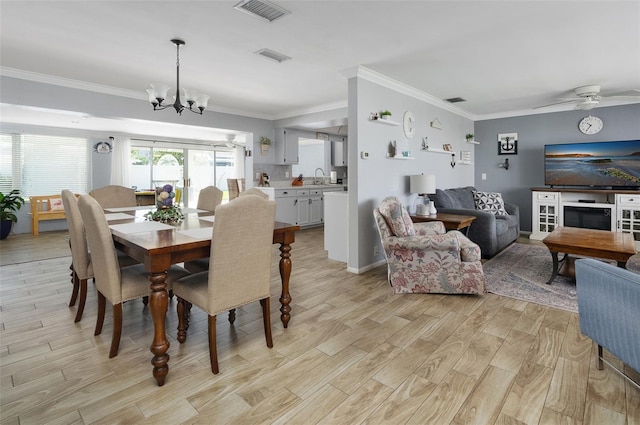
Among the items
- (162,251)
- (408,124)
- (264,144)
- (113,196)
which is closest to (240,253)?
(162,251)

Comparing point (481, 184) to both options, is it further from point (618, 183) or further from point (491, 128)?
point (618, 183)

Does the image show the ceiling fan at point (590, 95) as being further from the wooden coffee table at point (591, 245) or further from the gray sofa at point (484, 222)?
the wooden coffee table at point (591, 245)

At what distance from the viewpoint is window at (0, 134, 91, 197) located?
707cm

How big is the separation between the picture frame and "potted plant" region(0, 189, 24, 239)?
9447mm

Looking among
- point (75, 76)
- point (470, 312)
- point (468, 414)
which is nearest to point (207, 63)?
point (75, 76)

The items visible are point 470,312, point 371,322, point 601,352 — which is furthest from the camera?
point 470,312

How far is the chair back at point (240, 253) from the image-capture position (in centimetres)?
192

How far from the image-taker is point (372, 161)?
13.5ft

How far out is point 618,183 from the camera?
17.3 ft

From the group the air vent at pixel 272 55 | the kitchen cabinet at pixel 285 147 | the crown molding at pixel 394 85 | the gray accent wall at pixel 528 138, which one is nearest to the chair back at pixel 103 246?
the air vent at pixel 272 55

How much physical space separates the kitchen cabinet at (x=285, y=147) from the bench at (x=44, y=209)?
4869mm

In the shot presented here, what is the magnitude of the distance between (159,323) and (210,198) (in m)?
1.96

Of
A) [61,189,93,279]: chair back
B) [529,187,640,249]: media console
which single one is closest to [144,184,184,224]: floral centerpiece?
[61,189,93,279]: chair back

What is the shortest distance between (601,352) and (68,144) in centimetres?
962
